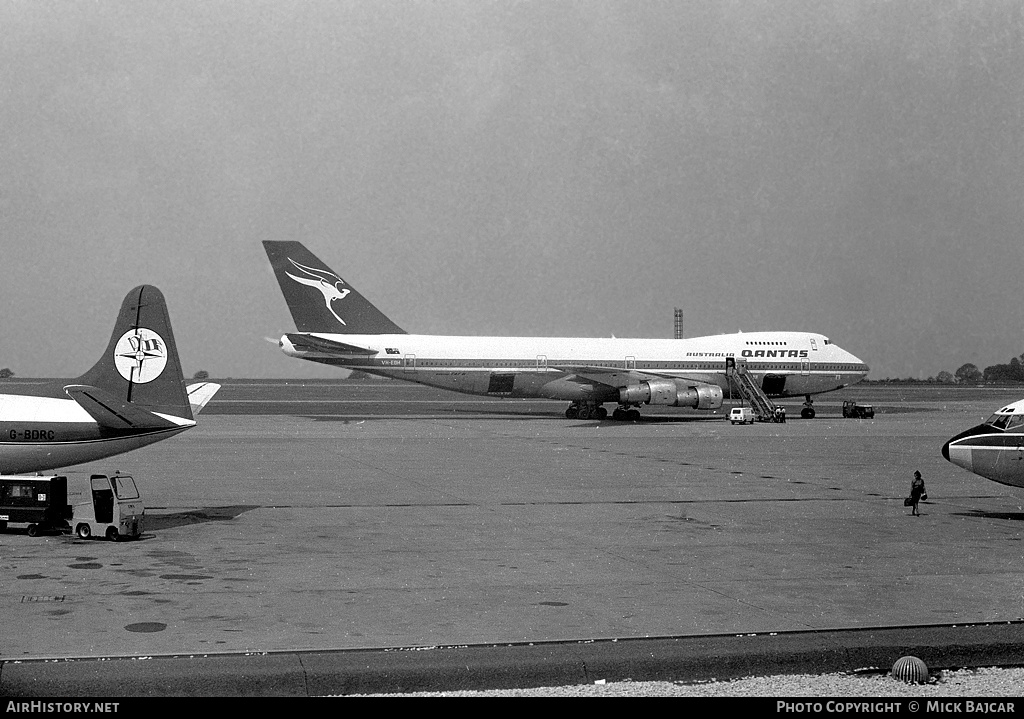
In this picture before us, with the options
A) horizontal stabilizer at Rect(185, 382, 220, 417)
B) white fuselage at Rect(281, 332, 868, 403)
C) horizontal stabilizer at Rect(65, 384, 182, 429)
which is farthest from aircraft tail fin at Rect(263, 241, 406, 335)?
horizontal stabilizer at Rect(65, 384, 182, 429)

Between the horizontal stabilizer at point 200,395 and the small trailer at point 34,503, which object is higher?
the horizontal stabilizer at point 200,395

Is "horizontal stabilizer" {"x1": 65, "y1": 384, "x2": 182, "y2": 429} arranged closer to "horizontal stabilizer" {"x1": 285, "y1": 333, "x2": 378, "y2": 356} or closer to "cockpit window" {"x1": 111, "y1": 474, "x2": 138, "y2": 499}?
"cockpit window" {"x1": 111, "y1": 474, "x2": 138, "y2": 499}

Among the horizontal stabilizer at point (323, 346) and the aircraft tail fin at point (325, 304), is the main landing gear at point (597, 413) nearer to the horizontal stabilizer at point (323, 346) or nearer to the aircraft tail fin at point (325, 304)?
the aircraft tail fin at point (325, 304)

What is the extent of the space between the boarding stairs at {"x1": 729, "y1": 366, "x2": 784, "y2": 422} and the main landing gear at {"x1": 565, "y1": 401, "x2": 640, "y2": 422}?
18.7 ft

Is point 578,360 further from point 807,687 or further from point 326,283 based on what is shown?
point 807,687

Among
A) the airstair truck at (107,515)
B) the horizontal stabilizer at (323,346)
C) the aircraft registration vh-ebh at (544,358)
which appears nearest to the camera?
the airstair truck at (107,515)

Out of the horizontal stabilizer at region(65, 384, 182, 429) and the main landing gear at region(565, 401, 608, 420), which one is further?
the main landing gear at region(565, 401, 608, 420)

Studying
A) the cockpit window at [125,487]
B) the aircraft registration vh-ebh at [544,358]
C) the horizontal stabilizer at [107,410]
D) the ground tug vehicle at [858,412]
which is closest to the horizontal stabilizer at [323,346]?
the aircraft registration vh-ebh at [544,358]

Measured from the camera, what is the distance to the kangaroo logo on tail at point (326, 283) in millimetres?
54250

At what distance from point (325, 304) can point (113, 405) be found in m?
35.9

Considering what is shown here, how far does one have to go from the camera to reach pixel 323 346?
171ft

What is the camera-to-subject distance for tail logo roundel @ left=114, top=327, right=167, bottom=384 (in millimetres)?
19312

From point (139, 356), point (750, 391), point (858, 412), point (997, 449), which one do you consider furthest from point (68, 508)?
point (858, 412)

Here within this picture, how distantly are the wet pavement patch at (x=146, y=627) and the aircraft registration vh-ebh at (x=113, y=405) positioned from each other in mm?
8825
